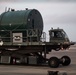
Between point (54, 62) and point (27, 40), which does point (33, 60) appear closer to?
point (27, 40)

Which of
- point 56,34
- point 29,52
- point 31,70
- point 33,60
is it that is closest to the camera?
point 31,70

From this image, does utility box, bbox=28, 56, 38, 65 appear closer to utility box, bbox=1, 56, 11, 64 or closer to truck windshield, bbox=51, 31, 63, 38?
utility box, bbox=1, 56, 11, 64

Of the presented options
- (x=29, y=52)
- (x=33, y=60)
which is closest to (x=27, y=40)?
(x=29, y=52)

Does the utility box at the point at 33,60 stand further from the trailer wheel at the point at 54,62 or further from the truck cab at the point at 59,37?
the truck cab at the point at 59,37

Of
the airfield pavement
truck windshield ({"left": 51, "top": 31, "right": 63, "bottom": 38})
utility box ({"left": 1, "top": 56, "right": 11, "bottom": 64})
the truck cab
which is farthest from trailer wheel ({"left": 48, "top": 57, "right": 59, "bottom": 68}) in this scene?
utility box ({"left": 1, "top": 56, "right": 11, "bottom": 64})

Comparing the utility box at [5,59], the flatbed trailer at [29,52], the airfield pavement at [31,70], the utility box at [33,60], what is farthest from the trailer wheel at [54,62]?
A: the utility box at [5,59]

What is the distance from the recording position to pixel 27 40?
23.9m

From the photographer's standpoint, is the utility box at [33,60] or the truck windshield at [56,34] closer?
the truck windshield at [56,34]

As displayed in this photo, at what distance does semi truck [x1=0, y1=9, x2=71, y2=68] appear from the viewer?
2378cm

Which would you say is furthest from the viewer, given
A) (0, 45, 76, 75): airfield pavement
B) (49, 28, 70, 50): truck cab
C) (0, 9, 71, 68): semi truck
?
(0, 9, 71, 68): semi truck

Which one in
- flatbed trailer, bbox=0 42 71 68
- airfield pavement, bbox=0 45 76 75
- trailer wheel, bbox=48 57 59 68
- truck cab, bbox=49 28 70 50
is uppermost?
truck cab, bbox=49 28 70 50

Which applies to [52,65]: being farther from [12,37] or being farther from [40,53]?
[12,37]

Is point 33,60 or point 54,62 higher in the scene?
point 33,60

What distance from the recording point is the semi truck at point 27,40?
23.8 m
